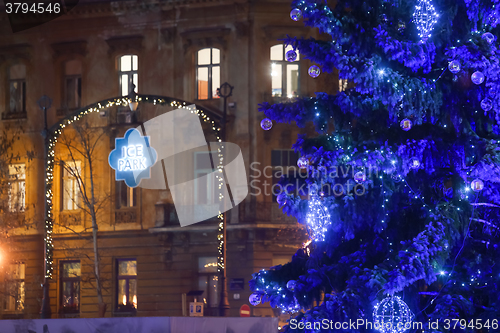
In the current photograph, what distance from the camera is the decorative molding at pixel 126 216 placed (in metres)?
28.0

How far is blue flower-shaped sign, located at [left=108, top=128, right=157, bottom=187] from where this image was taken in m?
27.0

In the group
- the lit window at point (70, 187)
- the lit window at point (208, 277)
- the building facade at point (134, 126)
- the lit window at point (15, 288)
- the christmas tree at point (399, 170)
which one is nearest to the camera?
the christmas tree at point (399, 170)

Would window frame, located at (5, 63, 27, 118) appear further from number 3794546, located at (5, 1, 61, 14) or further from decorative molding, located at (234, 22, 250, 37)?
decorative molding, located at (234, 22, 250, 37)

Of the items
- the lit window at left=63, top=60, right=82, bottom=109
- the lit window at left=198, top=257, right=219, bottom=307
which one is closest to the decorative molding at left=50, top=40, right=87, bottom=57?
the lit window at left=63, top=60, right=82, bottom=109

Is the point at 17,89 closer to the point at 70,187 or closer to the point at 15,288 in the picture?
the point at 70,187

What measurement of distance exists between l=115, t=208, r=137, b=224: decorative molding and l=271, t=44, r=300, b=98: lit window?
278 inches

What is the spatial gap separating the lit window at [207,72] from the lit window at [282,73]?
2158 mm

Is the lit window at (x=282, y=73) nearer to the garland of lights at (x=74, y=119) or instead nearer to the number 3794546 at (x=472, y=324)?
the garland of lights at (x=74, y=119)

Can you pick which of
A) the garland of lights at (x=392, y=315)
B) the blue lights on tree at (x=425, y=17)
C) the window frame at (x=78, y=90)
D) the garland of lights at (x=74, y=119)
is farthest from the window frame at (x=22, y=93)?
the garland of lights at (x=392, y=315)

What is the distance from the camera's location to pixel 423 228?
992 centimetres

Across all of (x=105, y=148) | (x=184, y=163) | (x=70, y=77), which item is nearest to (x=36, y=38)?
(x=70, y=77)

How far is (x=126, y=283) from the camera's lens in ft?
91.5

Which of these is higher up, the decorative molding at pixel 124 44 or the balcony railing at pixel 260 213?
the decorative molding at pixel 124 44

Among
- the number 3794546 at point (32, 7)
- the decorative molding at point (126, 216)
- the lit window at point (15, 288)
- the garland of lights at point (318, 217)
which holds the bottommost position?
the lit window at point (15, 288)
